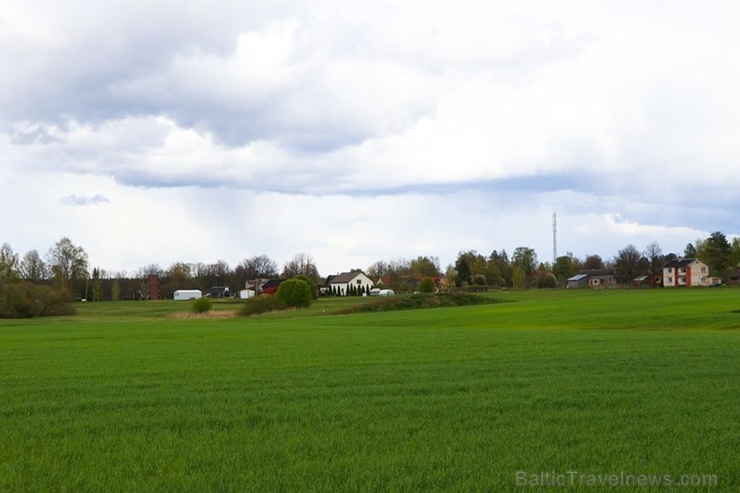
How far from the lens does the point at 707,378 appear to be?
55.9ft

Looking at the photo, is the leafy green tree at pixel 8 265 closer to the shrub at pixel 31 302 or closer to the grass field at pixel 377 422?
the shrub at pixel 31 302

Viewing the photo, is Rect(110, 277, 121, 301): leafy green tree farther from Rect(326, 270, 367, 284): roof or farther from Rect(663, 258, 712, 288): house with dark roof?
Rect(663, 258, 712, 288): house with dark roof

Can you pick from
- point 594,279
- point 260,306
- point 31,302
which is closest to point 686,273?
point 594,279

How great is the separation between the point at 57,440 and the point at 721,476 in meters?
8.79

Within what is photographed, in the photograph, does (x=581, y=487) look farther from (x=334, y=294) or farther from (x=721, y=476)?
(x=334, y=294)

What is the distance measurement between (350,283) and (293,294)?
88.4m

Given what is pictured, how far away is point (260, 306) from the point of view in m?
90.6

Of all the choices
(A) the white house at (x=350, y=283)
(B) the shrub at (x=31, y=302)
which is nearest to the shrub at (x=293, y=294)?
(B) the shrub at (x=31, y=302)

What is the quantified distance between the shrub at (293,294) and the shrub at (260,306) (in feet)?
3.40

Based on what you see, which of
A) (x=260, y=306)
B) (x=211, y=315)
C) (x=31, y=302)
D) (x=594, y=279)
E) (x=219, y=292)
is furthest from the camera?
(x=219, y=292)

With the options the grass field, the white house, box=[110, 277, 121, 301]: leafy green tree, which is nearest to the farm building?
box=[110, 277, 121, 301]: leafy green tree

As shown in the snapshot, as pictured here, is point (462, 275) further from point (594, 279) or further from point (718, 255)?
point (718, 255)

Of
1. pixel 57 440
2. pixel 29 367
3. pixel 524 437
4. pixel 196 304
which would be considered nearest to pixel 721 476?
pixel 524 437

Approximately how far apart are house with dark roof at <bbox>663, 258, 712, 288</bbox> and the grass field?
470 ft
